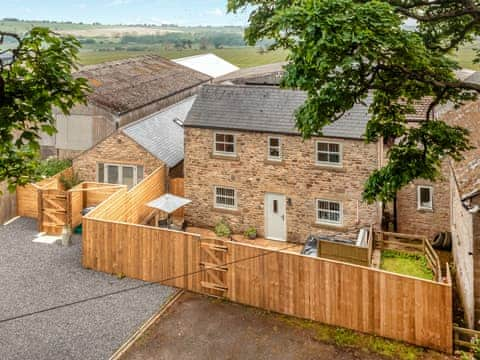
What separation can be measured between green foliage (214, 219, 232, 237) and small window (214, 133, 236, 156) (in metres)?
3.69

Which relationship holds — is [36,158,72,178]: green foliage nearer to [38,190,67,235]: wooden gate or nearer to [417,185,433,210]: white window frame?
[38,190,67,235]: wooden gate

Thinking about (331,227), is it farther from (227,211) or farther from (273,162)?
(227,211)

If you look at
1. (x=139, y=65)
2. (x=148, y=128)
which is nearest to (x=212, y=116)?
(x=148, y=128)

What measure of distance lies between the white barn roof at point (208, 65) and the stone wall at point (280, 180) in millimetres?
33652

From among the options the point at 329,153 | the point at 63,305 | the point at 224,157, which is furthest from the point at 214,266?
the point at 329,153

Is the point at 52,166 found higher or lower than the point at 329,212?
higher

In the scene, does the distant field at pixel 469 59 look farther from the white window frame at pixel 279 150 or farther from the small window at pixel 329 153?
the white window frame at pixel 279 150

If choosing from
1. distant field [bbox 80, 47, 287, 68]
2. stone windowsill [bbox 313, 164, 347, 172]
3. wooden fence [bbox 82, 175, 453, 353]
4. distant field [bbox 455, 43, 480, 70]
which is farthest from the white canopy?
distant field [bbox 80, 47, 287, 68]

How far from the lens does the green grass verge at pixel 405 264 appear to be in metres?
19.5

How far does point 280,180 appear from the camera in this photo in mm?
23953

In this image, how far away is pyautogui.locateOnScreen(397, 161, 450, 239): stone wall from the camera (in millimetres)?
25141

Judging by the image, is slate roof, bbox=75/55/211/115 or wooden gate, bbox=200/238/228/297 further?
slate roof, bbox=75/55/211/115

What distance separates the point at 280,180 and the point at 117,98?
14.3m

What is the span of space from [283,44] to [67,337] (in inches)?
458
